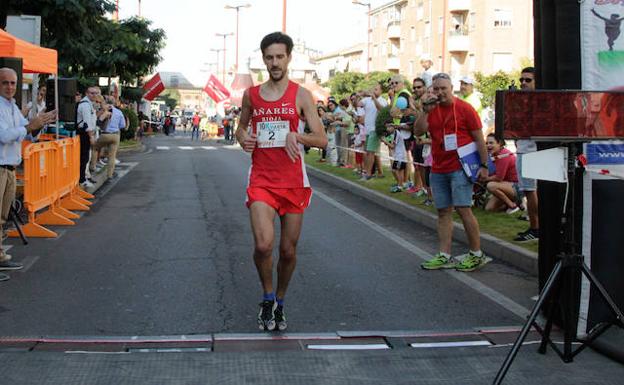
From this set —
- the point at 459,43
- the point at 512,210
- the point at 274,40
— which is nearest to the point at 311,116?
the point at 274,40

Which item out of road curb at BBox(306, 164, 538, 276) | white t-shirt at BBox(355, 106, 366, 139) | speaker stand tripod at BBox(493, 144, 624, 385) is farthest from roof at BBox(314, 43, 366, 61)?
speaker stand tripod at BBox(493, 144, 624, 385)

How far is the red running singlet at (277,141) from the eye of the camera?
5789mm

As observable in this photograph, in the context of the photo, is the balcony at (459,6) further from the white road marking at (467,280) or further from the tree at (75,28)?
the white road marking at (467,280)

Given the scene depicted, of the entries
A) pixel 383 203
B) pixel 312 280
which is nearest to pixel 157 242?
pixel 312 280

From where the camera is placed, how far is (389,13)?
286 ft

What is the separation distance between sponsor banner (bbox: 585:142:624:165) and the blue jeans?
2503mm

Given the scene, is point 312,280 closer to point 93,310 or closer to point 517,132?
point 93,310

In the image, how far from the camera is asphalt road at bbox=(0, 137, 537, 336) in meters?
6.30

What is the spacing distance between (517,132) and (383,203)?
968cm

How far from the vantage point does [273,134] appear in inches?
228

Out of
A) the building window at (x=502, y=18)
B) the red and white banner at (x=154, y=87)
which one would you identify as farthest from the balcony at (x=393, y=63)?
the red and white banner at (x=154, y=87)

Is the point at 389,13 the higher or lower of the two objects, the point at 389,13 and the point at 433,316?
the higher

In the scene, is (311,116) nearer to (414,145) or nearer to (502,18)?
(414,145)

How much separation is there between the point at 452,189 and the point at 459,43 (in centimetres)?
6002
